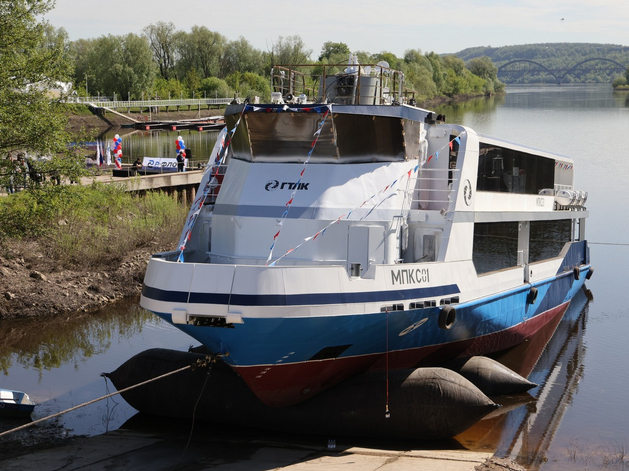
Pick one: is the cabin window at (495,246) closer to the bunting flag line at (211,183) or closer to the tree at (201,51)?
the bunting flag line at (211,183)

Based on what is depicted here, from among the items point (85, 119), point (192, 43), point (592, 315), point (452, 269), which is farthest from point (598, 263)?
point (192, 43)

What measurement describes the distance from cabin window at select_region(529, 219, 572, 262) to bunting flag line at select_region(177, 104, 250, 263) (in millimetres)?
7959

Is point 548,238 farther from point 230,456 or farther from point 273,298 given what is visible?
point 230,456

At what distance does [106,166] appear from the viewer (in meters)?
36.5

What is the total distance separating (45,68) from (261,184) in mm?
11117

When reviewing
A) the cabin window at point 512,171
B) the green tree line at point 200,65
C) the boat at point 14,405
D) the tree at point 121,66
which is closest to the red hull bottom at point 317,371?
the cabin window at point 512,171

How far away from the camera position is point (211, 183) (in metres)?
16.0

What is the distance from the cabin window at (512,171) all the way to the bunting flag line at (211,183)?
530cm

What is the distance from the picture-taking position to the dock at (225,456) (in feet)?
37.9

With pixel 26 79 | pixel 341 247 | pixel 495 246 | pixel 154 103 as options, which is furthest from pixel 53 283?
pixel 154 103

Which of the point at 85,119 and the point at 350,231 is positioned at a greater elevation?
the point at 85,119

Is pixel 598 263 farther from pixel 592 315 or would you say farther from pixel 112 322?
pixel 112 322

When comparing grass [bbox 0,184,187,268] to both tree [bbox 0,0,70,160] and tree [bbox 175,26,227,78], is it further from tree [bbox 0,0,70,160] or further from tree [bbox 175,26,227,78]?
tree [bbox 175,26,227,78]

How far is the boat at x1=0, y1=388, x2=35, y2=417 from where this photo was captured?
13.7 meters
